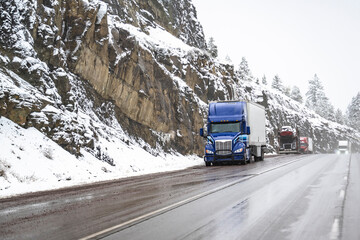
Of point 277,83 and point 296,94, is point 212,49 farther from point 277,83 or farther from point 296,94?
point 296,94

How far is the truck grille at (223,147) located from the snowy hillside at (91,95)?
12.6ft

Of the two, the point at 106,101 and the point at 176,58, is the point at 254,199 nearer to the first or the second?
the point at 106,101

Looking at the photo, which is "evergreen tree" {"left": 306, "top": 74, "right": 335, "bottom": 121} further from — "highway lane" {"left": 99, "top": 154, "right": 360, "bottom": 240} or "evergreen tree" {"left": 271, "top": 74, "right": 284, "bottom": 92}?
"highway lane" {"left": 99, "top": 154, "right": 360, "bottom": 240}

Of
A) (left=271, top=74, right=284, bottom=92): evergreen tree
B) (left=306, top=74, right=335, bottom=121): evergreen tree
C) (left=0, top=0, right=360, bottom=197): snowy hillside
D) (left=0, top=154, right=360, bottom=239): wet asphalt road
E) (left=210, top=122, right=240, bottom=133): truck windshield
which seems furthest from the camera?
(left=306, top=74, right=335, bottom=121): evergreen tree

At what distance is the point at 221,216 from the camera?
7402mm

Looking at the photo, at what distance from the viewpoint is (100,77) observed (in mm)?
30141

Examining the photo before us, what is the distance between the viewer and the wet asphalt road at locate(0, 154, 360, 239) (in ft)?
19.9

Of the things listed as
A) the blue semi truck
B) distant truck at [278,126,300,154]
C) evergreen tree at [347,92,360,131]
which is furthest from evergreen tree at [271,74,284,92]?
the blue semi truck

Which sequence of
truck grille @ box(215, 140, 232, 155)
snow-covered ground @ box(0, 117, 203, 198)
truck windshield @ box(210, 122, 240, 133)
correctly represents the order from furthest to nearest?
truck windshield @ box(210, 122, 240, 133) < truck grille @ box(215, 140, 232, 155) < snow-covered ground @ box(0, 117, 203, 198)

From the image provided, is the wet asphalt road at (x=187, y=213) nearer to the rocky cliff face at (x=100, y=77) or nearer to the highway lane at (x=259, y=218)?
the highway lane at (x=259, y=218)

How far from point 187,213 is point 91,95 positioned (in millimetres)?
23098

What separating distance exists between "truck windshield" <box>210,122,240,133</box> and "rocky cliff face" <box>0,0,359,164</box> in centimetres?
719

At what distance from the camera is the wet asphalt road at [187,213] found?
607 centimetres

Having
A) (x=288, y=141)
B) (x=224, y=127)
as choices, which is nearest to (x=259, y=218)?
(x=224, y=127)
